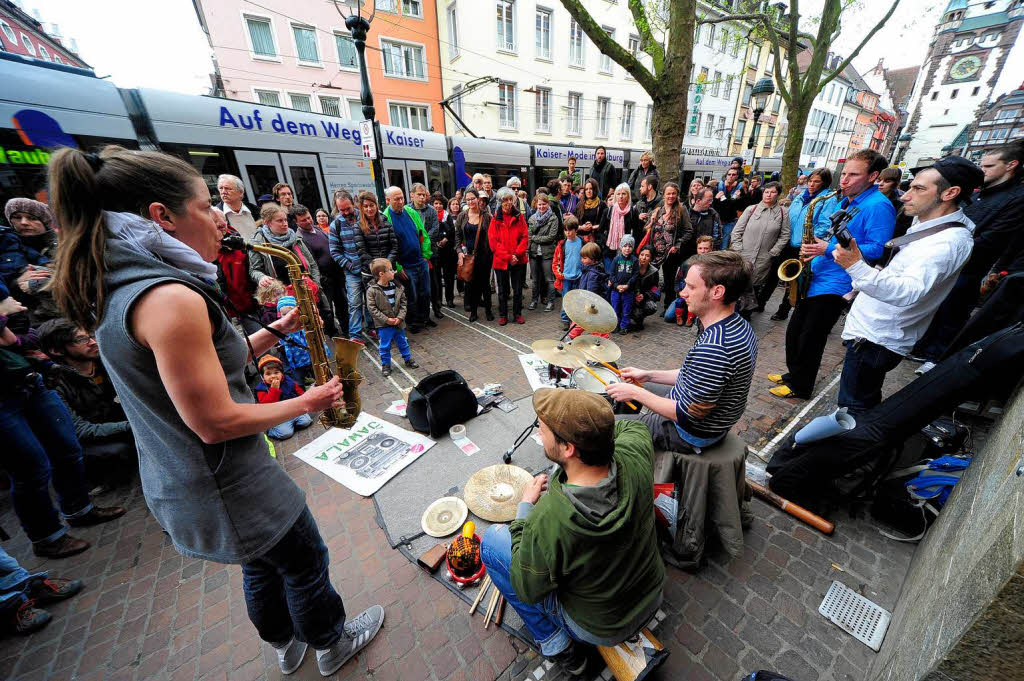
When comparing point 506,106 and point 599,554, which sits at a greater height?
point 506,106

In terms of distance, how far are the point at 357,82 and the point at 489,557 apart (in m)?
24.2

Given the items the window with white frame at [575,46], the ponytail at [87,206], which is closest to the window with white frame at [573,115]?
the window with white frame at [575,46]

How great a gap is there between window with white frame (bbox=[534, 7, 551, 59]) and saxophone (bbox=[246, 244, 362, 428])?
2421cm

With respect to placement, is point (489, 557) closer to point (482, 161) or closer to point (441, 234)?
point (441, 234)

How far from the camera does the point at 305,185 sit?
8.16 metres

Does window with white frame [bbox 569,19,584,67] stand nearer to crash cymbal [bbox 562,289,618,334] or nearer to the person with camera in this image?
the person with camera

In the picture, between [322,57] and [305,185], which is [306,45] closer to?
[322,57]

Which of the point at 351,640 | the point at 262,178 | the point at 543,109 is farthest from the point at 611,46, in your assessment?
the point at 543,109

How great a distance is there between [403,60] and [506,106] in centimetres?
587

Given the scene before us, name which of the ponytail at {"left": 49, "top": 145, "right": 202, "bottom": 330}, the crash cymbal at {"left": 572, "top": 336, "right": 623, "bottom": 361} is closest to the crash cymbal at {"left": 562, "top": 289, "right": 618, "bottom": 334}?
the crash cymbal at {"left": 572, "top": 336, "right": 623, "bottom": 361}

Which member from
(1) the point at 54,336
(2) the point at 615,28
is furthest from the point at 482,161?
(2) the point at 615,28

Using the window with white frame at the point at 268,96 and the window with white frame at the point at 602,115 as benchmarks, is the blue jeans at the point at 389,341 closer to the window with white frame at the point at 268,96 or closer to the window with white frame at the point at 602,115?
the window with white frame at the point at 268,96

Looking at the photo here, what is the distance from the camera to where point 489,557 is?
2.09 meters

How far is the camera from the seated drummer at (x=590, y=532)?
1.56 m
